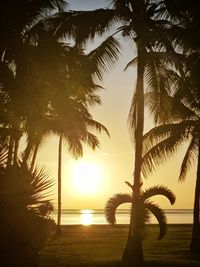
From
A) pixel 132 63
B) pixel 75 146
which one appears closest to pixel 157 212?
pixel 132 63

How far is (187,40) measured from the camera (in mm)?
18578

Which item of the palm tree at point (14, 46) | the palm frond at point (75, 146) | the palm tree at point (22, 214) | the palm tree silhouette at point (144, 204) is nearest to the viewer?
the palm tree at point (22, 214)

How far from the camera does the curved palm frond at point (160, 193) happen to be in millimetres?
20352

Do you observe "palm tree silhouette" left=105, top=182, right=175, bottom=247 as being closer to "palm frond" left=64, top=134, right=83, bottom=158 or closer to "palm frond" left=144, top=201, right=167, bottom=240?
"palm frond" left=144, top=201, right=167, bottom=240

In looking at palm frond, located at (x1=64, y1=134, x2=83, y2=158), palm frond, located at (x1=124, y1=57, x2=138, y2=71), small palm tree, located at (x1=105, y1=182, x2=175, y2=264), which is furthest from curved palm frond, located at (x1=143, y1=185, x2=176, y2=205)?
palm frond, located at (x1=64, y1=134, x2=83, y2=158)

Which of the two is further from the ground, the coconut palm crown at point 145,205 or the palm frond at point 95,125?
the palm frond at point 95,125

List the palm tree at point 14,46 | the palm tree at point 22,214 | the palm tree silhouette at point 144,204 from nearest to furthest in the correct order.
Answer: the palm tree at point 22,214, the palm tree at point 14,46, the palm tree silhouette at point 144,204

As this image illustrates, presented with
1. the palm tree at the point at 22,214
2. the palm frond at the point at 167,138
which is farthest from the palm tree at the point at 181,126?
the palm tree at the point at 22,214

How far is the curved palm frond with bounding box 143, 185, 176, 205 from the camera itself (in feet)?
66.8

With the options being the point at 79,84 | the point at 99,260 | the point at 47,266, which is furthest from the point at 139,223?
the point at 79,84

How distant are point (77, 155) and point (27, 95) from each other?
16.7 metres

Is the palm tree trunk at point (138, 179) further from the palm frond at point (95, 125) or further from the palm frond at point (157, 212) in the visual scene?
the palm frond at point (95, 125)

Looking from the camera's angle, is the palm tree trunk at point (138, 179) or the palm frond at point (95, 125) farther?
the palm frond at point (95, 125)

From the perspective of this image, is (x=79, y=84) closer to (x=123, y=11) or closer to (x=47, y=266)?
(x=123, y=11)
